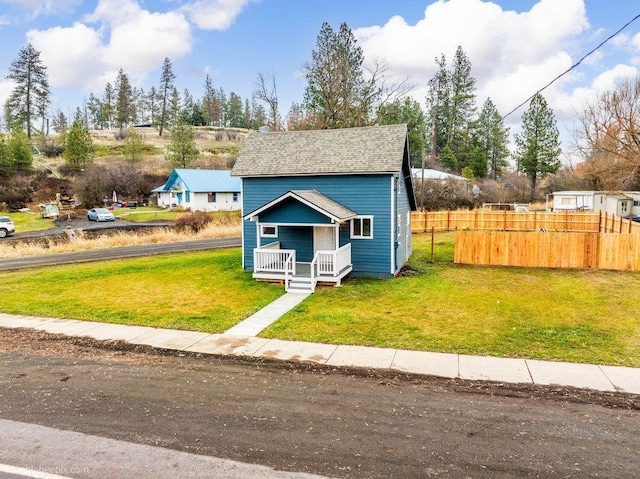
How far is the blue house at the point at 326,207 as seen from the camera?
1670 centimetres

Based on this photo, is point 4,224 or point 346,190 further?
point 4,224

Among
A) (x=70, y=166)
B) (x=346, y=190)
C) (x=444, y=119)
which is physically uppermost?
(x=444, y=119)

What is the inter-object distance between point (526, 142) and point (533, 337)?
53.1 m

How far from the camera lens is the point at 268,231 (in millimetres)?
19109

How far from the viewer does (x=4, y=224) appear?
36.7m

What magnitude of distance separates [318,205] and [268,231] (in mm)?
3762

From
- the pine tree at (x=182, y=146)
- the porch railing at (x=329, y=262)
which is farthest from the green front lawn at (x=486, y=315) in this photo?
the pine tree at (x=182, y=146)

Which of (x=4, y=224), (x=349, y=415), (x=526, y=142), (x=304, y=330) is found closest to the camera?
(x=349, y=415)

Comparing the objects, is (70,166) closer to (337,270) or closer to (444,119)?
(444,119)

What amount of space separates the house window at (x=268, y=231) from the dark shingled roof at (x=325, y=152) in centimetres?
227

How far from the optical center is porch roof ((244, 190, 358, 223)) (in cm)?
1603

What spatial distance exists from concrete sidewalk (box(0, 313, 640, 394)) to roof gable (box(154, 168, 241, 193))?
43.7 meters

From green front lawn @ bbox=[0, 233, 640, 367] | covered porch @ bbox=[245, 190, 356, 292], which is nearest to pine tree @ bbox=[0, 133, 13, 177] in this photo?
green front lawn @ bbox=[0, 233, 640, 367]

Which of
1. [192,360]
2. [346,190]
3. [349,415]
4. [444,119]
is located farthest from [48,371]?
[444,119]
